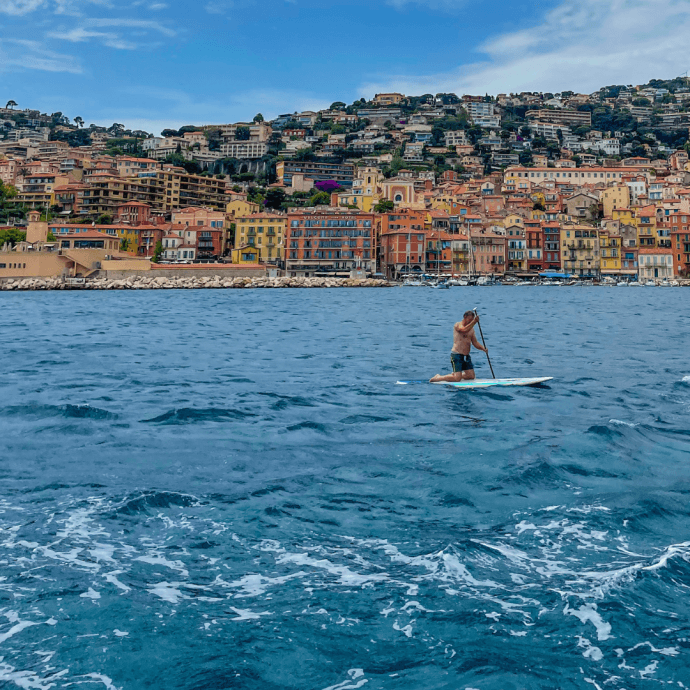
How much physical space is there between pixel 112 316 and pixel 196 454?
2888 cm

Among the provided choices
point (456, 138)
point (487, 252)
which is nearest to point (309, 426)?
point (487, 252)

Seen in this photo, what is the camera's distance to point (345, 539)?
5.38 m

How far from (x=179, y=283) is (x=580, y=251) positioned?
53362 mm

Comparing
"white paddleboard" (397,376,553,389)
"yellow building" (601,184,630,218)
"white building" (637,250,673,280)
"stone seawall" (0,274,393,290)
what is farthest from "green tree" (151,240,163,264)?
"white paddleboard" (397,376,553,389)

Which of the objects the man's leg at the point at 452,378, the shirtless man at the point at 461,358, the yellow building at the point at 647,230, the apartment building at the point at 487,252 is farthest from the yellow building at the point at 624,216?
the man's leg at the point at 452,378

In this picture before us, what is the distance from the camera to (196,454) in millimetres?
7887

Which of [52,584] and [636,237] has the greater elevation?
[636,237]

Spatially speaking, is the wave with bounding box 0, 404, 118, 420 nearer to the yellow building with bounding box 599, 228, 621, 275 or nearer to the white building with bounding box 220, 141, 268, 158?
the yellow building with bounding box 599, 228, 621, 275

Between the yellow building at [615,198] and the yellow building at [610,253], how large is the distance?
49.0 feet

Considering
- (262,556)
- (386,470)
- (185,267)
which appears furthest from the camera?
(185,267)

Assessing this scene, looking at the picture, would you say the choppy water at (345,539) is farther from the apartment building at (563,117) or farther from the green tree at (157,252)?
the apartment building at (563,117)

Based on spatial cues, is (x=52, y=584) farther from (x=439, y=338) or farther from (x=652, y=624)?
(x=439, y=338)

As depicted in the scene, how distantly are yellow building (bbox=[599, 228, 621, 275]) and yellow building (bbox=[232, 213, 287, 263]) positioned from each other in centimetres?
4285

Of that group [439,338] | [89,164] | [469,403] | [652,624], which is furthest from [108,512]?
[89,164]
